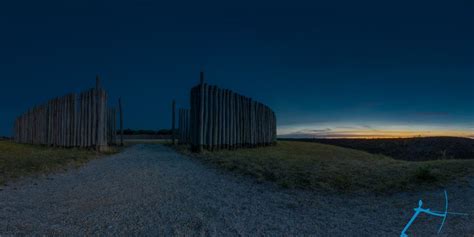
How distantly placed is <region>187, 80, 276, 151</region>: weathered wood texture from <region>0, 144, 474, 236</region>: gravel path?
20.2ft

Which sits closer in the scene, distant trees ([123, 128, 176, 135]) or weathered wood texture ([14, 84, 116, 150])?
weathered wood texture ([14, 84, 116, 150])

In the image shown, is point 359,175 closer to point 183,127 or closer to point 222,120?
point 222,120

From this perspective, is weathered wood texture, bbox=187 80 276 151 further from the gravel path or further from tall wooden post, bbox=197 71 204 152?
the gravel path

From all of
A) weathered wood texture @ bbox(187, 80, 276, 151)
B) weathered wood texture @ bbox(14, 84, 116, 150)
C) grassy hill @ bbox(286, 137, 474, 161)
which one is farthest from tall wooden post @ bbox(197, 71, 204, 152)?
grassy hill @ bbox(286, 137, 474, 161)

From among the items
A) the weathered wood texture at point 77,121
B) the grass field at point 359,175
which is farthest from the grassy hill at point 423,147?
the weathered wood texture at point 77,121

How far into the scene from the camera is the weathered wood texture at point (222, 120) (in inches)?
516

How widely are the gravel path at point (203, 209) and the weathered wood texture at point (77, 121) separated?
819 centimetres

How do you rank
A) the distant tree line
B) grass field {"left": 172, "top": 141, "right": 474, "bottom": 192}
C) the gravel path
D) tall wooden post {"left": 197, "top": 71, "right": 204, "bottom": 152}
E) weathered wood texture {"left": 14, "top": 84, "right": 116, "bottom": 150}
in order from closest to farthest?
the gravel path, grass field {"left": 172, "top": 141, "right": 474, "bottom": 192}, tall wooden post {"left": 197, "top": 71, "right": 204, "bottom": 152}, weathered wood texture {"left": 14, "top": 84, "right": 116, "bottom": 150}, the distant tree line

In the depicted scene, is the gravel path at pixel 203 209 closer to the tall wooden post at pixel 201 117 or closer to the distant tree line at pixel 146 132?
the tall wooden post at pixel 201 117

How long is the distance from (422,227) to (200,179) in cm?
446

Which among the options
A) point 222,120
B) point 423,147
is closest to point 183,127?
point 222,120

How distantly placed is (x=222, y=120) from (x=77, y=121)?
757cm

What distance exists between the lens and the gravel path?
3.79m

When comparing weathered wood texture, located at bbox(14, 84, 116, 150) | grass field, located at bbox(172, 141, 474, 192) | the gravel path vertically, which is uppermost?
weathered wood texture, located at bbox(14, 84, 116, 150)
